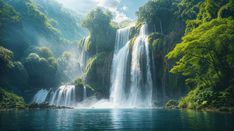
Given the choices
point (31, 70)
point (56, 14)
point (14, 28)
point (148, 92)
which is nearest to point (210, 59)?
point (148, 92)

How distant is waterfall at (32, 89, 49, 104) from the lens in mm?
60150

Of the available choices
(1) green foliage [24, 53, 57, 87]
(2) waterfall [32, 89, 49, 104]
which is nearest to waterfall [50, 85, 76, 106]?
(2) waterfall [32, 89, 49, 104]

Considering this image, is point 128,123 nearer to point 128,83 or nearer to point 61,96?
point 128,83

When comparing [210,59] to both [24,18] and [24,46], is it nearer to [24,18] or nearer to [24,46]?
[24,46]

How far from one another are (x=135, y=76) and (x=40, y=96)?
2352 centimetres

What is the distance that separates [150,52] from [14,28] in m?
40.3

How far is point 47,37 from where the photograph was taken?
88375mm

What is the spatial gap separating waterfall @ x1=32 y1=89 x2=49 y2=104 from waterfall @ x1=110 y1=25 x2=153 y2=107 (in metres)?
15.8

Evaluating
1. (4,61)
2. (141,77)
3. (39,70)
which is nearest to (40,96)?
(39,70)

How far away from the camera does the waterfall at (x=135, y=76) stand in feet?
169

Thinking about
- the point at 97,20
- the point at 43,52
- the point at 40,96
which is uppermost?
the point at 97,20

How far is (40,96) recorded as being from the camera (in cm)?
6116

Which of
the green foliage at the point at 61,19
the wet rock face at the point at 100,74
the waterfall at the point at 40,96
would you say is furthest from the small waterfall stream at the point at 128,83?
the green foliage at the point at 61,19

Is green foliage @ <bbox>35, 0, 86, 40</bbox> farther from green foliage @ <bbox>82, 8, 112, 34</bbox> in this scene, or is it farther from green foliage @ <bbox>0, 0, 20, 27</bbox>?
green foliage @ <bbox>82, 8, 112, 34</bbox>
